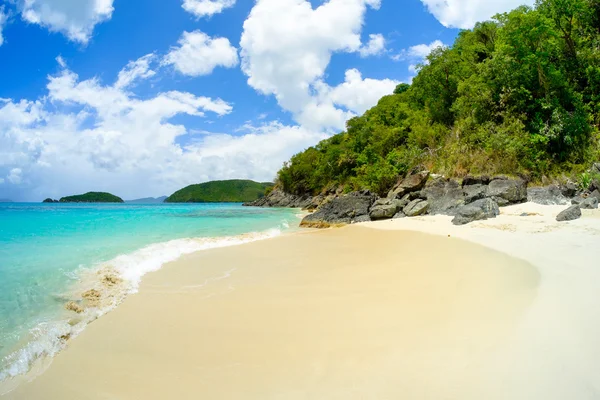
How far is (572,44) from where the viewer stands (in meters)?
16.7

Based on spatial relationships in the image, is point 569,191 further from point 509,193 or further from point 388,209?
point 388,209

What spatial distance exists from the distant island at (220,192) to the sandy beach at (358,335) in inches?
6039

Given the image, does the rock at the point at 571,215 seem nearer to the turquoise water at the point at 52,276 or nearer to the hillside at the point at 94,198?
the turquoise water at the point at 52,276

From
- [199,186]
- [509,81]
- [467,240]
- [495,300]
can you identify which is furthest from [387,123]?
[199,186]

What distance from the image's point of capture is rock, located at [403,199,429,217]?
16.0 meters

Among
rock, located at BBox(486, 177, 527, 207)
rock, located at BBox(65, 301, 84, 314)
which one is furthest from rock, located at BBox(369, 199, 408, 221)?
rock, located at BBox(65, 301, 84, 314)

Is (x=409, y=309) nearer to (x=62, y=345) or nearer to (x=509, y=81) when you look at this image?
(x=62, y=345)

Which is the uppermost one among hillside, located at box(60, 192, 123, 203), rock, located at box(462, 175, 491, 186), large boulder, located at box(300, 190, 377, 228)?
hillside, located at box(60, 192, 123, 203)

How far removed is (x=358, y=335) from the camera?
3.18 m

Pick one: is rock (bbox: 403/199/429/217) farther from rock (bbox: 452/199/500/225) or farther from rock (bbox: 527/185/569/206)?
rock (bbox: 527/185/569/206)

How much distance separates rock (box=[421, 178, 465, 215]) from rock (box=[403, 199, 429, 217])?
11.8 inches

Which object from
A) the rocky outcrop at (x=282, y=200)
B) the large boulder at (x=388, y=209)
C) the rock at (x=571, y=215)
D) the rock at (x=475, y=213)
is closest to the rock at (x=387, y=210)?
the large boulder at (x=388, y=209)

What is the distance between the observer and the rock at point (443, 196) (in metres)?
15.1

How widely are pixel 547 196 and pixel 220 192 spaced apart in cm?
16096
